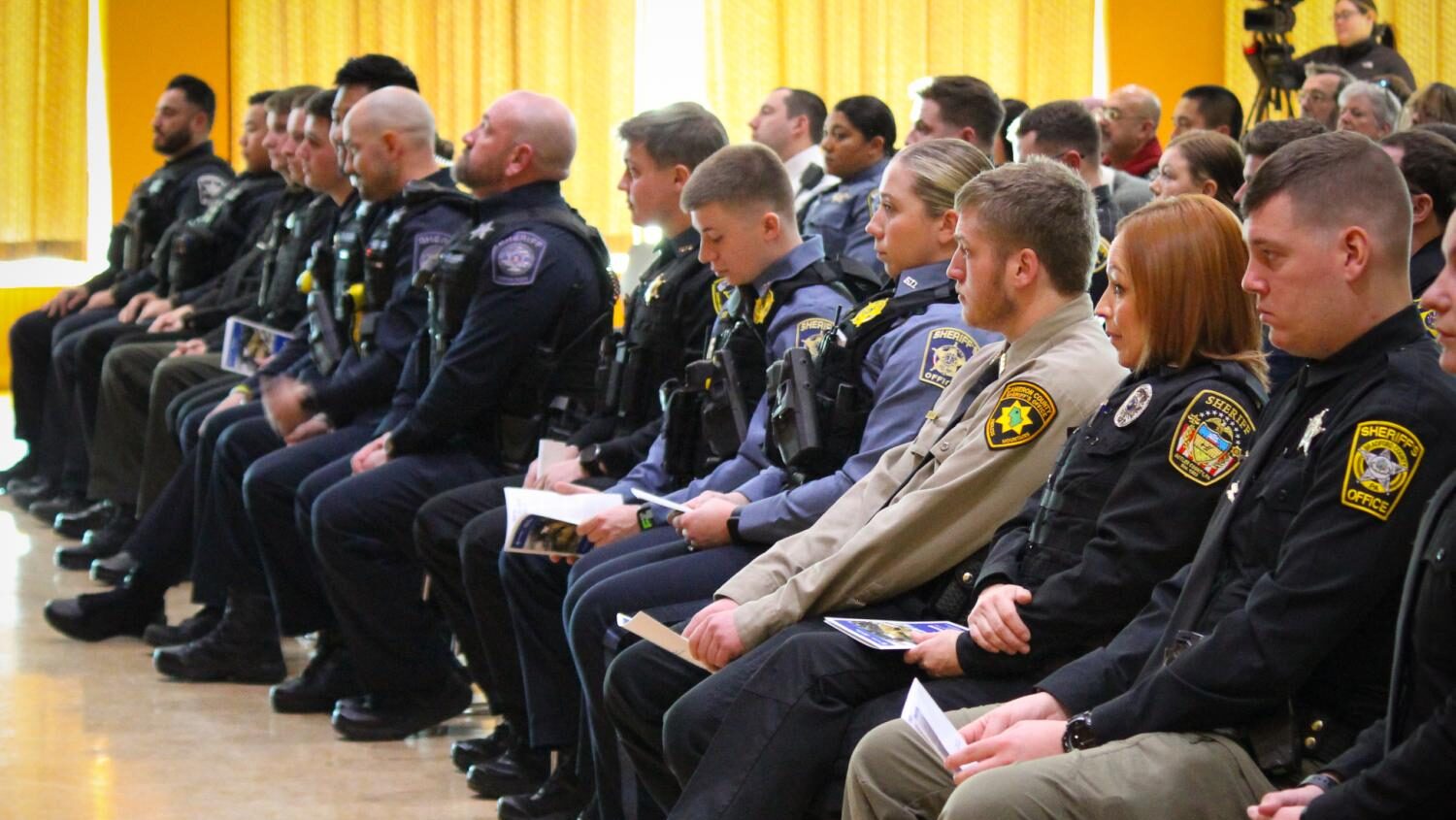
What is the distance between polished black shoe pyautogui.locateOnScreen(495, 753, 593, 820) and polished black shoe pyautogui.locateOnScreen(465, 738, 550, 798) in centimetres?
13

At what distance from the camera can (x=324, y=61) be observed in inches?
401

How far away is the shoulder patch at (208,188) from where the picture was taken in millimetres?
7535

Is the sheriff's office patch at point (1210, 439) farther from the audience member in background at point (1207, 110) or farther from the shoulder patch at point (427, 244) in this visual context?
the audience member in background at point (1207, 110)

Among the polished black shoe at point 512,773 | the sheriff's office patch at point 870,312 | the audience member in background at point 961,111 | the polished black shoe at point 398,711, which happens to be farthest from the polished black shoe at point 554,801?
the audience member in background at point 961,111

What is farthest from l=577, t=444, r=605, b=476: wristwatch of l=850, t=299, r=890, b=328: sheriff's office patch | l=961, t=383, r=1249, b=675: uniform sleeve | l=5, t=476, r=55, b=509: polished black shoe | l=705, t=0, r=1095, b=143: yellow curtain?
l=705, t=0, r=1095, b=143: yellow curtain

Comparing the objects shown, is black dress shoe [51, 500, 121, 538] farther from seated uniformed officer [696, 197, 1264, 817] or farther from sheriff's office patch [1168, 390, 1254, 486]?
sheriff's office patch [1168, 390, 1254, 486]

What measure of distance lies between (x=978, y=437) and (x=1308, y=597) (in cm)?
83

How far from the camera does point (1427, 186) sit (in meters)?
3.34

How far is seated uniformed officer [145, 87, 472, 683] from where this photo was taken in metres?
5.01

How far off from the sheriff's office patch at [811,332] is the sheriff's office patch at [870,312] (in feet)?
0.71

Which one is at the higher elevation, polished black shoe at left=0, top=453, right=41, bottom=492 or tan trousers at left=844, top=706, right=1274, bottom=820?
tan trousers at left=844, top=706, right=1274, bottom=820

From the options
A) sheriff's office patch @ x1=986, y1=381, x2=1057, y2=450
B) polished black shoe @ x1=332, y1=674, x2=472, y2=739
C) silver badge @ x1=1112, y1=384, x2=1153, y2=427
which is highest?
silver badge @ x1=1112, y1=384, x2=1153, y2=427

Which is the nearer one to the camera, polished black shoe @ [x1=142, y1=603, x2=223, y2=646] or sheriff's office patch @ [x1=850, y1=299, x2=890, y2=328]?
sheriff's office patch @ [x1=850, y1=299, x2=890, y2=328]

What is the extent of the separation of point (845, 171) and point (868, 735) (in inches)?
144
